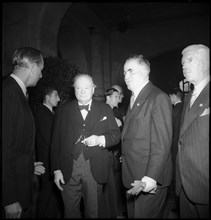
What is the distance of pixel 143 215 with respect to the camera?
207cm

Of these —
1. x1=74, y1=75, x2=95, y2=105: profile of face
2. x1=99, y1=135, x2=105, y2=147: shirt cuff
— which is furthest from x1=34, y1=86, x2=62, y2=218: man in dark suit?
x1=99, y1=135, x2=105, y2=147: shirt cuff

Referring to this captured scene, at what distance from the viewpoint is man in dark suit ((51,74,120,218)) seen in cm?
246

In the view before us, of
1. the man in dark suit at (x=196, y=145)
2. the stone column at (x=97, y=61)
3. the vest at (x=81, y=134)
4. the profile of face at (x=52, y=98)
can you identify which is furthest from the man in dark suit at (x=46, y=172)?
the stone column at (x=97, y=61)

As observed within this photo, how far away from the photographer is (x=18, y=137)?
1.88m

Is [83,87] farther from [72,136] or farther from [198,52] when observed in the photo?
[198,52]

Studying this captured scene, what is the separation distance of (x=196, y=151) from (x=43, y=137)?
2.29 meters

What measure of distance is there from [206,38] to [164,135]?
31.0 feet

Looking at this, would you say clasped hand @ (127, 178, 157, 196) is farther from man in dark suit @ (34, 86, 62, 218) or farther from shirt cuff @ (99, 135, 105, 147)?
man in dark suit @ (34, 86, 62, 218)

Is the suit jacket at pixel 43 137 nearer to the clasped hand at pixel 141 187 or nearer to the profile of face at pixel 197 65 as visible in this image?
the clasped hand at pixel 141 187

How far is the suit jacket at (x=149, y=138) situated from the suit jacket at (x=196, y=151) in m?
0.18

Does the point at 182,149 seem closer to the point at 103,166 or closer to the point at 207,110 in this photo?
the point at 207,110

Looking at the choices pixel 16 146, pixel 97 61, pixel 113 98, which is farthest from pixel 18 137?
pixel 97 61

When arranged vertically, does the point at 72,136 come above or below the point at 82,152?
above

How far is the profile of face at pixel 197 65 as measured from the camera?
1.91 m
